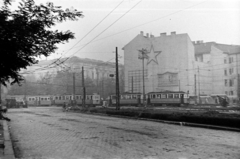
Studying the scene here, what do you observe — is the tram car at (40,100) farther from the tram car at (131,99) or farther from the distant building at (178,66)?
the tram car at (131,99)

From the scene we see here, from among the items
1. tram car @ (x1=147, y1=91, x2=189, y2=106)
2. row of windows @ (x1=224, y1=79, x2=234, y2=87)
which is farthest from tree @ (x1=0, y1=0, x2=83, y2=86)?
row of windows @ (x1=224, y1=79, x2=234, y2=87)

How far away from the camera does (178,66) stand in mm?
64250

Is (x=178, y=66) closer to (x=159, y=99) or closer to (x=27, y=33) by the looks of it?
(x=159, y=99)

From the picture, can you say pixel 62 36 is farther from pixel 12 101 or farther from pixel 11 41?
pixel 12 101

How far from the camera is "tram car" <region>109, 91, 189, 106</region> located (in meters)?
48.6

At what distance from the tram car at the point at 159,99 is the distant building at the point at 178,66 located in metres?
9.86

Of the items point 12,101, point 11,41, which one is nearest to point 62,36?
point 11,41

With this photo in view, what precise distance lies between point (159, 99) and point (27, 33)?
4477 centimetres

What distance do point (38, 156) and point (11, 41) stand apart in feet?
11.2

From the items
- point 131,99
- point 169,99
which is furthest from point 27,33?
point 131,99

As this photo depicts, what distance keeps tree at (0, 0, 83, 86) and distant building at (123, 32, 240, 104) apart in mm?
50895

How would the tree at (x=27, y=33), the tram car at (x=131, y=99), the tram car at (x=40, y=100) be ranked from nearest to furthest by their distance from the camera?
1. the tree at (x=27, y=33)
2. the tram car at (x=131, y=99)
3. the tram car at (x=40, y=100)

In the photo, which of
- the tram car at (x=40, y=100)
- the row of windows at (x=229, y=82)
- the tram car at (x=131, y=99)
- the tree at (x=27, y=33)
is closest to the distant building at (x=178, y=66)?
the row of windows at (x=229, y=82)

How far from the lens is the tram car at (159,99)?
4856 cm
